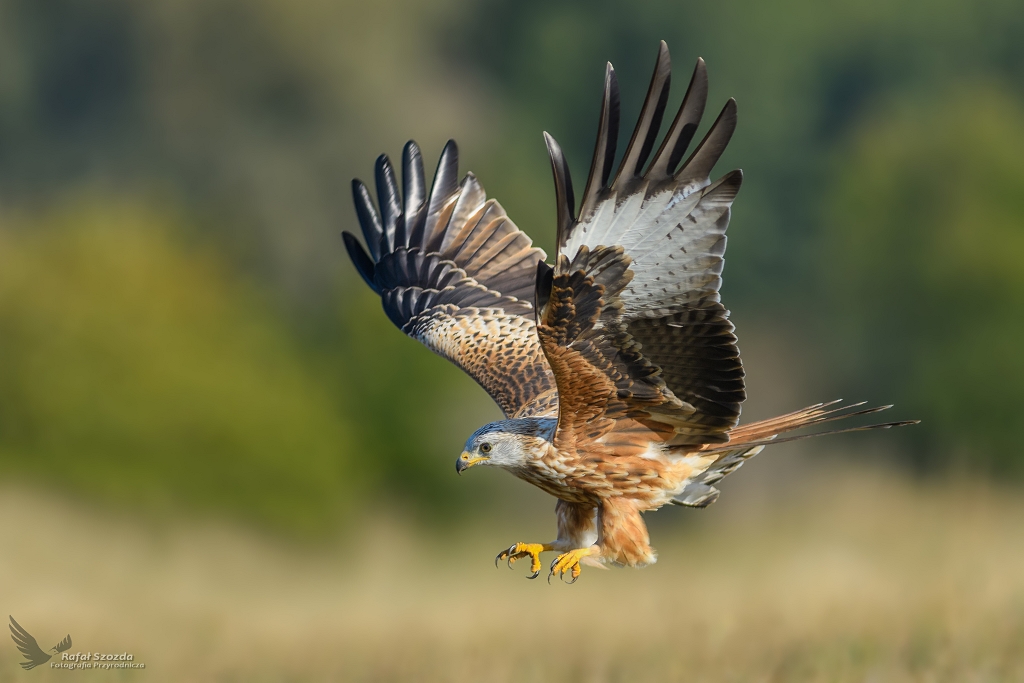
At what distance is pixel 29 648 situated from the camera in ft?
30.2

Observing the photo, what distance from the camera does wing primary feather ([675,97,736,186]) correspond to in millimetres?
5980

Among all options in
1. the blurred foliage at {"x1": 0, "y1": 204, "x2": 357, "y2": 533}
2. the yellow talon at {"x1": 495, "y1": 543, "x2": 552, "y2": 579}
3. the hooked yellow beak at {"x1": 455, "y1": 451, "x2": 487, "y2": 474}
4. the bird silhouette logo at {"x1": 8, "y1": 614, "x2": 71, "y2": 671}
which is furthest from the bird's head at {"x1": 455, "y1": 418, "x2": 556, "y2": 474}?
the blurred foliage at {"x1": 0, "y1": 204, "x2": 357, "y2": 533}

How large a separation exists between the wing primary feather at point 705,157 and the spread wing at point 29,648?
540cm

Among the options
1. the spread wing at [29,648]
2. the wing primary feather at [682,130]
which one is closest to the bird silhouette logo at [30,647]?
the spread wing at [29,648]

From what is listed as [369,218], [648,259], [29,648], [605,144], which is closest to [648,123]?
[605,144]

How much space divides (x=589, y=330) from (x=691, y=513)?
40.0m

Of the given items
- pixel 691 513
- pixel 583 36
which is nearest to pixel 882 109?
pixel 583 36

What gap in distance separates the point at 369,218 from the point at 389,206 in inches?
6.3

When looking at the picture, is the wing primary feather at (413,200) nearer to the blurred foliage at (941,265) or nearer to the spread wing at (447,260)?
the spread wing at (447,260)

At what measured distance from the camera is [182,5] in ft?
206

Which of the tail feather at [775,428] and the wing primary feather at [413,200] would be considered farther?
the wing primary feather at [413,200]

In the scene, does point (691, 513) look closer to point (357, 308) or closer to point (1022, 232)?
point (357, 308)

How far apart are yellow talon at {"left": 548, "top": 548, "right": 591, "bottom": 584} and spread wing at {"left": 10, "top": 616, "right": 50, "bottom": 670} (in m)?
3.80

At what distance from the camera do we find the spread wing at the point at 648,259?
6027 mm
